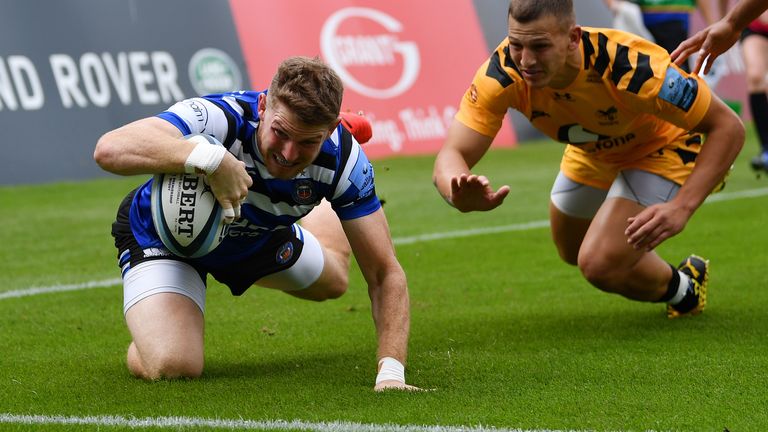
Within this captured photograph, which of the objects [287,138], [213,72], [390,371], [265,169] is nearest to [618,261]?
[390,371]

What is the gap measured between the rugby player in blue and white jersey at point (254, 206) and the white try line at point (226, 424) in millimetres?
618

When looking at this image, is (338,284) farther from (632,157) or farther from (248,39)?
(248,39)

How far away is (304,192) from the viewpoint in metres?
5.19

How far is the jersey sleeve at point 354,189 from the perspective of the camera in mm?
5125

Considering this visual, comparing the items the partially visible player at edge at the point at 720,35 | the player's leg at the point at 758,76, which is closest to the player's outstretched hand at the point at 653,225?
the partially visible player at edge at the point at 720,35

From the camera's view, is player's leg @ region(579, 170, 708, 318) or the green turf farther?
player's leg @ region(579, 170, 708, 318)

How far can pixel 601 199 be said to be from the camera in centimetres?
695

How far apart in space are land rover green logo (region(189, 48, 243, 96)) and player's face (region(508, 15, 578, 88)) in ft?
28.6

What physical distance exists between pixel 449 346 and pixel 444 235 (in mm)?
4103

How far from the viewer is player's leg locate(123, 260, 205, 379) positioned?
5.21 m

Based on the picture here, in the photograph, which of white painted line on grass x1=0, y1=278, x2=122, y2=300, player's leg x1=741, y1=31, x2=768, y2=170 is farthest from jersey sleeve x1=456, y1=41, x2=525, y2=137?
player's leg x1=741, y1=31, x2=768, y2=170

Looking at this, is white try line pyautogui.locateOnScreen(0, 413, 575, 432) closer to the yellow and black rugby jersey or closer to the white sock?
the yellow and black rugby jersey

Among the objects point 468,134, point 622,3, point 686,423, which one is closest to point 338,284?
point 468,134

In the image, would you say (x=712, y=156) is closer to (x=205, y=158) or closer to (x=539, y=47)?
(x=539, y=47)
